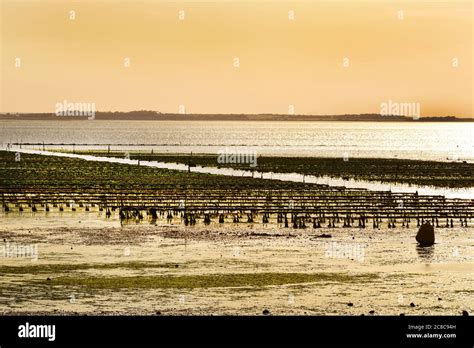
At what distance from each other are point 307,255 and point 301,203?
2473cm

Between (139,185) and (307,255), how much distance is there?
48341mm

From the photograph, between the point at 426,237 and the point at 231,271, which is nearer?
the point at 231,271

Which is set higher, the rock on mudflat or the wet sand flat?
the rock on mudflat

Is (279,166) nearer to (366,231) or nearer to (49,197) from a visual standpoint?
(49,197)

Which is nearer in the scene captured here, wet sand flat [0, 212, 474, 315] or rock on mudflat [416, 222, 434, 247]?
wet sand flat [0, 212, 474, 315]

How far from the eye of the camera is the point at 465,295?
40.8m

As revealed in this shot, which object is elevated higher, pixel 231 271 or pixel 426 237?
pixel 426 237

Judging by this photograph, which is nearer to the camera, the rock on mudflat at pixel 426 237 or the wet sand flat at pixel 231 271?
the wet sand flat at pixel 231 271

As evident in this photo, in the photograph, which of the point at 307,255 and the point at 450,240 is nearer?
the point at 307,255

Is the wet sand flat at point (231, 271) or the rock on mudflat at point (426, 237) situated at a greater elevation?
the rock on mudflat at point (426, 237)
